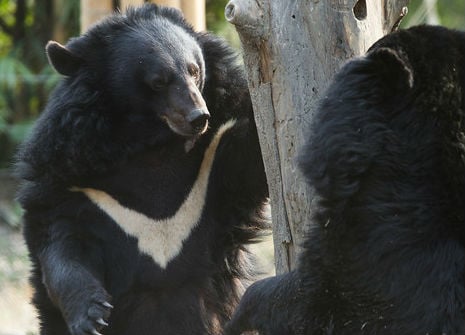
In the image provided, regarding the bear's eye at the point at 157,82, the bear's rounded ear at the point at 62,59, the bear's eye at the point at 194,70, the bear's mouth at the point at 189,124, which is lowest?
the bear's mouth at the point at 189,124

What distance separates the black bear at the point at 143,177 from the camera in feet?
15.2

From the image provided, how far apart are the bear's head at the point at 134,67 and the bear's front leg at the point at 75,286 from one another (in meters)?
0.62

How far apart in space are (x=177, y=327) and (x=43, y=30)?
8594 mm

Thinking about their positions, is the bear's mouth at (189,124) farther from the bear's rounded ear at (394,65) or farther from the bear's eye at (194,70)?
the bear's rounded ear at (394,65)

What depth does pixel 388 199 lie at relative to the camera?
3.55 m

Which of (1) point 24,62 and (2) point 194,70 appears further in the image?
(1) point 24,62

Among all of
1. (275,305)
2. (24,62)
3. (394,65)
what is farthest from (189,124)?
(24,62)

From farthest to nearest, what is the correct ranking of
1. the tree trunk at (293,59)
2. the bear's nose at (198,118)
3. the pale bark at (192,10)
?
the pale bark at (192,10) < the bear's nose at (198,118) < the tree trunk at (293,59)

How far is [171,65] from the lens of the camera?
459cm

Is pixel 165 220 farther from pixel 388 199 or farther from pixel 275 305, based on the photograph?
pixel 388 199

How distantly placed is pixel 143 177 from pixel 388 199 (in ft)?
5.13

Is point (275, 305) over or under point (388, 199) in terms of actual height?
under

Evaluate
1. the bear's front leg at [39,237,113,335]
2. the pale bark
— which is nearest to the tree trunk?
the bear's front leg at [39,237,113,335]

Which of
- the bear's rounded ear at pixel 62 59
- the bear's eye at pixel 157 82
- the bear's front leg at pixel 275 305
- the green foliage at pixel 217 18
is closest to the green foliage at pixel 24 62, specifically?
the green foliage at pixel 217 18
